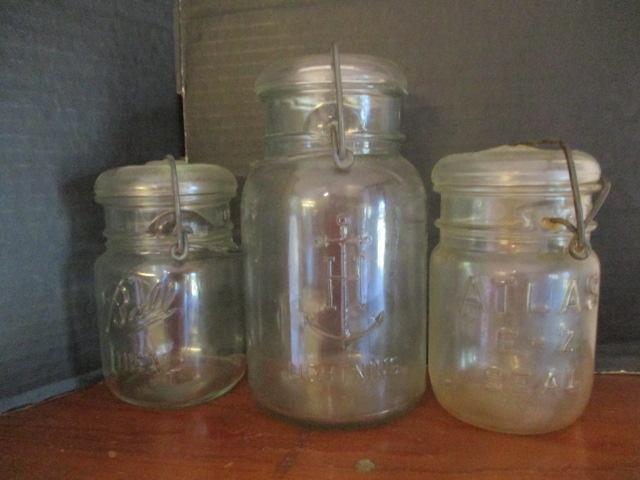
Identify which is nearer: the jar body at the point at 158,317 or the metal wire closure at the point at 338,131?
the metal wire closure at the point at 338,131

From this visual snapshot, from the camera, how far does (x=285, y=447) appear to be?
507 mm

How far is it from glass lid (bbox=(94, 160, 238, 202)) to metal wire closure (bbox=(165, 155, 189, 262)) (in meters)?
0.01

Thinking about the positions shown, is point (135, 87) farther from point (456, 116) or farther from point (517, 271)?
point (517, 271)

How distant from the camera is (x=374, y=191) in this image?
54cm

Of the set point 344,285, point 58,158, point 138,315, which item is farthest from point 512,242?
point 58,158

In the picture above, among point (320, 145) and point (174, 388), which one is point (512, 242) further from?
point (174, 388)

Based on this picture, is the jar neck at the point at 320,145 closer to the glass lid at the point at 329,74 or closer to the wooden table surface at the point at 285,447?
the glass lid at the point at 329,74

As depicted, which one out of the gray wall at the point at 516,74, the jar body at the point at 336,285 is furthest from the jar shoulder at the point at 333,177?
the gray wall at the point at 516,74

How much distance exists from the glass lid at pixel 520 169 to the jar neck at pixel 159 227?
27cm

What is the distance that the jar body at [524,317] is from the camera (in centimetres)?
51

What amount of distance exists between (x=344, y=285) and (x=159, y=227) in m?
0.21

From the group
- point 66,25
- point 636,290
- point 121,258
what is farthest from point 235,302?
point 636,290

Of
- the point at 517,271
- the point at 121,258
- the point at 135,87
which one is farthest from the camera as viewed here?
the point at 135,87

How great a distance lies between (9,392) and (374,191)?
17.6 inches
